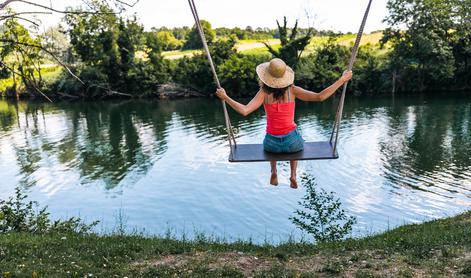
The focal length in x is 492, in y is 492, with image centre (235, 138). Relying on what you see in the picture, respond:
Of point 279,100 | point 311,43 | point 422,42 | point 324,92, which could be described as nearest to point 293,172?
point 279,100

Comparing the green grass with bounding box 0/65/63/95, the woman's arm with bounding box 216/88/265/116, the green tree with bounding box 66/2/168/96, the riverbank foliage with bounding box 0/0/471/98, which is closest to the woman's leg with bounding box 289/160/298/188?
the woman's arm with bounding box 216/88/265/116

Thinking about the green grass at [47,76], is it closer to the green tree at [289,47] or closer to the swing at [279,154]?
the green tree at [289,47]

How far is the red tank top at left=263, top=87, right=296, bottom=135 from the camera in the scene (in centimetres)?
719

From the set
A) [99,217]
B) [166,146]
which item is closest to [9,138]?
[166,146]

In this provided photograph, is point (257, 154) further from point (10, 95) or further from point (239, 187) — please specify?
point (10, 95)

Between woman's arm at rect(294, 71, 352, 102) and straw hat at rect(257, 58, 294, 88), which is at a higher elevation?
straw hat at rect(257, 58, 294, 88)

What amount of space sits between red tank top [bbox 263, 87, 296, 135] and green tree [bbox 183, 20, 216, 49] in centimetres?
5189

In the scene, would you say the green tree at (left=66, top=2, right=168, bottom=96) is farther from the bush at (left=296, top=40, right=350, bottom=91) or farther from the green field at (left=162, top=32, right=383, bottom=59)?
the bush at (left=296, top=40, right=350, bottom=91)

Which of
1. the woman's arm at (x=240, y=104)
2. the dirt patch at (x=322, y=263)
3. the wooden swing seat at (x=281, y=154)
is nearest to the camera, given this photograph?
the woman's arm at (x=240, y=104)

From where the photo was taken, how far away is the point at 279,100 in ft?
23.5

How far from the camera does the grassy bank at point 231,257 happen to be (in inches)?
315

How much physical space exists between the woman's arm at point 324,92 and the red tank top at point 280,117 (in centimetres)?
16

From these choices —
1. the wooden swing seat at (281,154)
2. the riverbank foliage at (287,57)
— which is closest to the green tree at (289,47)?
the riverbank foliage at (287,57)

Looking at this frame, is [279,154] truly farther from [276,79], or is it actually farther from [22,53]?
[22,53]
